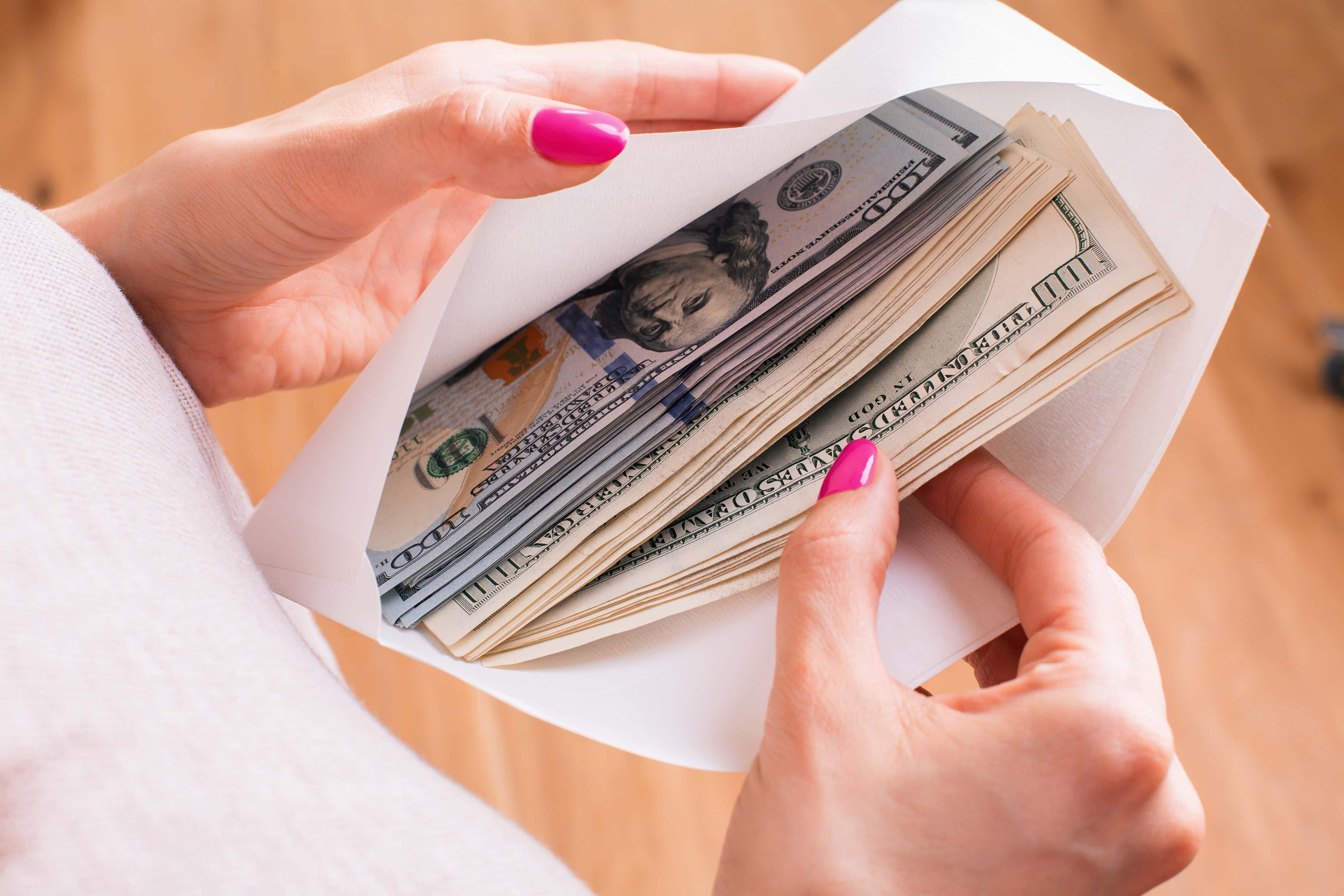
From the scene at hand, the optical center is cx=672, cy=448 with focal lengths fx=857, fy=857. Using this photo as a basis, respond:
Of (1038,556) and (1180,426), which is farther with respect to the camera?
(1180,426)

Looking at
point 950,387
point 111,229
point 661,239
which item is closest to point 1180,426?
point 950,387

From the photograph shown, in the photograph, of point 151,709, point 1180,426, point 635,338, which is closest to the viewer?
point 151,709

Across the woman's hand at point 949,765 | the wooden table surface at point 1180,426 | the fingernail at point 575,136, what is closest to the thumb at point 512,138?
the fingernail at point 575,136

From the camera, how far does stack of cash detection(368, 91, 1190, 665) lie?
0.54 meters

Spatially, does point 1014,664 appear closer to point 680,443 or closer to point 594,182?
point 680,443

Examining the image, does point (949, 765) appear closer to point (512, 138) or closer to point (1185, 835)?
point (1185, 835)

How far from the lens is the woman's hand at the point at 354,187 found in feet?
1.56

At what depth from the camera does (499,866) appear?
0.43m

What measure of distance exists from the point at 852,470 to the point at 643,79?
0.43 metres

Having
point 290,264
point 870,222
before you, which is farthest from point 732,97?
point 290,264

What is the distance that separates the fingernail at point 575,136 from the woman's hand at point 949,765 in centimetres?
24

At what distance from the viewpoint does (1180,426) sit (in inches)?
52.9

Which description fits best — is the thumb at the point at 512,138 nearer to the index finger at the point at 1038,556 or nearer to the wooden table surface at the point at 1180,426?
the index finger at the point at 1038,556

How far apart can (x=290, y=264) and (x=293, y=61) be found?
1266 millimetres
